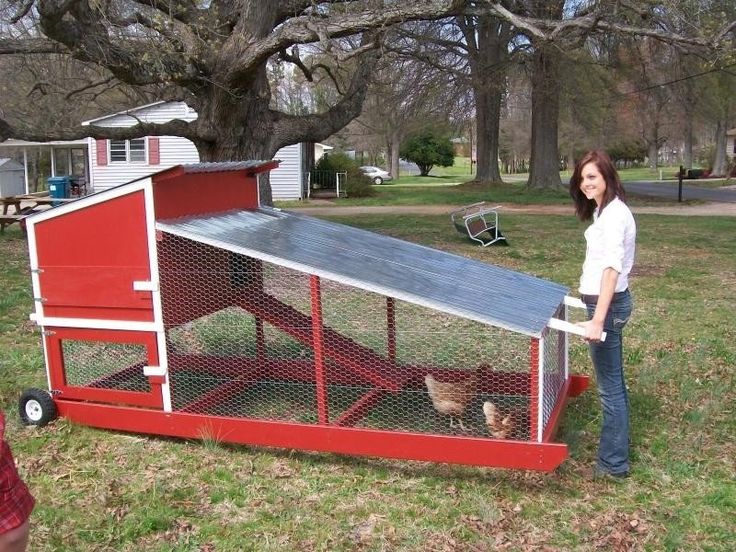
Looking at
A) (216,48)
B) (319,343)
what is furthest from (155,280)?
(216,48)

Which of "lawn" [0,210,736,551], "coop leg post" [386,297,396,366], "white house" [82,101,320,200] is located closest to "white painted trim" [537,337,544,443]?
"lawn" [0,210,736,551]

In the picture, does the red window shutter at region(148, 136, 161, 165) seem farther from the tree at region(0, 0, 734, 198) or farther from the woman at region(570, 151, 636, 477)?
the woman at region(570, 151, 636, 477)

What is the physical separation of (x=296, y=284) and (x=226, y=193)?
2.19m

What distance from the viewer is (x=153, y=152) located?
2930cm

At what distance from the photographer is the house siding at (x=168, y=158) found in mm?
27859

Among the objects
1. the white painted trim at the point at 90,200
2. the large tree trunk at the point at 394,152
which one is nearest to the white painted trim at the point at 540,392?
the white painted trim at the point at 90,200

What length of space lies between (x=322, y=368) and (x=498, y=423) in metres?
1.03

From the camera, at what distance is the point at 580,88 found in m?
26.2

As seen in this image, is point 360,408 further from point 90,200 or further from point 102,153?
point 102,153

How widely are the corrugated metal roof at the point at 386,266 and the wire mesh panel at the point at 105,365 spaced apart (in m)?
1.34

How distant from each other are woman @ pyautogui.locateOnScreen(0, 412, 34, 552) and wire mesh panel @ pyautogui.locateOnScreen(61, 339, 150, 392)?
2.70m

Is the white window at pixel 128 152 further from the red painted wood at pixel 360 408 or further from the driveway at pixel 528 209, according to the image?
the red painted wood at pixel 360 408

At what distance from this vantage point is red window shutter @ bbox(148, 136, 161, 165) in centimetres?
2922

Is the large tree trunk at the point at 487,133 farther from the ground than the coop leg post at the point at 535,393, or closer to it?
farther from the ground
